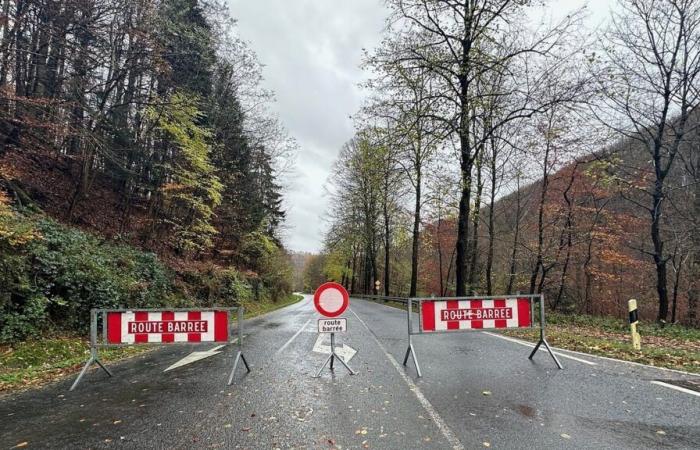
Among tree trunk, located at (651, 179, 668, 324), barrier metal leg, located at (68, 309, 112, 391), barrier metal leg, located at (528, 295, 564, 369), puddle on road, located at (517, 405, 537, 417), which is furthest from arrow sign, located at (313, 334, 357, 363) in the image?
tree trunk, located at (651, 179, 668, 324)

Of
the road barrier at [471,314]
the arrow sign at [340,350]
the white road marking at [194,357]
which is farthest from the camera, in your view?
the arrow sign at [340,350]

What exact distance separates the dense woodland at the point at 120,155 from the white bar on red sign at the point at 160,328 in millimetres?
3576

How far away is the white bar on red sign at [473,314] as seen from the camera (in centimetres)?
664

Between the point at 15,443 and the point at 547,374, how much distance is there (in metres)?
6.66

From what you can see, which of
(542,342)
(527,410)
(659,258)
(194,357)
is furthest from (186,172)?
(659,258)

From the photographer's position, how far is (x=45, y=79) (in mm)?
13547

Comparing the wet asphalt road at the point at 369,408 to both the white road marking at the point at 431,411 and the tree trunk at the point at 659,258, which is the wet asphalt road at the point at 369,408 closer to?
the white road marking at the point at 431,411

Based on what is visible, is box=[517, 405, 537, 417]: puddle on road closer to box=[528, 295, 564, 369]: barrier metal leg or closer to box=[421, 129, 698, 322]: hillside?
box=[528, 295, 564, 369]: barrier metal leg

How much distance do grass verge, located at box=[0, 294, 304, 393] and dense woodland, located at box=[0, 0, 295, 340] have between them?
19.4 inches

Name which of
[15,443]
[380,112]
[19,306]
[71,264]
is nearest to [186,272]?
[71,264]

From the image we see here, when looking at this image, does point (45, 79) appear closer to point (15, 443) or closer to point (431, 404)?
point (15, 443)

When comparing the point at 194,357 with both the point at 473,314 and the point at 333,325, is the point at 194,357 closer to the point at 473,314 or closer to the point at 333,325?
the point at 333,325

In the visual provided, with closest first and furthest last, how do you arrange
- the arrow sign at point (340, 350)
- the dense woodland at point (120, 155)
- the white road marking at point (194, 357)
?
1. the white road marking at point (194, 357)
2. the arrow sign at point (340, 350)
3. the dense woodland at point (120, 155)

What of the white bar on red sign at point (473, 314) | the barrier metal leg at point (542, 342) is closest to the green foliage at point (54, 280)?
the white bar on red sign at point (473, 314)
